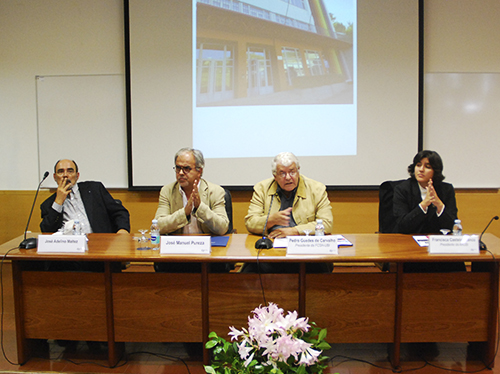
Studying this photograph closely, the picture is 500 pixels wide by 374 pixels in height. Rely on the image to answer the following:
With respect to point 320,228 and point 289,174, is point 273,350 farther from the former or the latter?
point 289,174

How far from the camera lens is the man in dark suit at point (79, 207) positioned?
242 centimetres

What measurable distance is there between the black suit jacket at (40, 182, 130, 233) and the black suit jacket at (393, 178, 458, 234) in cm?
188

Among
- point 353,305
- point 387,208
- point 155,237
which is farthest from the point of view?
point 387,208

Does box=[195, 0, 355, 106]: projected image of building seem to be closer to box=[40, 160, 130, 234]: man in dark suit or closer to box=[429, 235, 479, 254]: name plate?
box=[40, 160, 130, 234]: man in dark suit

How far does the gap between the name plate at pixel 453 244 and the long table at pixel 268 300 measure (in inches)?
2.9

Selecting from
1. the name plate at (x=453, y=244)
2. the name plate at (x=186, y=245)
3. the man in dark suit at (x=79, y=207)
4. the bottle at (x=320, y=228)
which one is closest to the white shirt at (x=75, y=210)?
the man in dark suit at (x=79, y=207)

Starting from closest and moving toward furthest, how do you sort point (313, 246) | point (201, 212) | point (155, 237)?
point (313, 246)
point (155, 237)
point (201, 212)

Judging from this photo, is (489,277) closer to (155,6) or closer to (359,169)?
Result: (359,169)

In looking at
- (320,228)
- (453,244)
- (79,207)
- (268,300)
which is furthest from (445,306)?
(79,207)

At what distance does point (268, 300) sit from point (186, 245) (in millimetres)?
510

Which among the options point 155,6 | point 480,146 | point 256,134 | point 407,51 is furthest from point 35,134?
point 480,146

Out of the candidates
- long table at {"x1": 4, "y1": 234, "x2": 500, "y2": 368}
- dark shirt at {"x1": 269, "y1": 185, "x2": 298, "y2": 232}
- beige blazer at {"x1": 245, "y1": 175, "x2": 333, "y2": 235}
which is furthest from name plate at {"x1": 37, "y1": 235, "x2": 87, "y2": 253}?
dark shirt at {"x1": 269, "y1": 185, "x2": 298, "y2": 232}

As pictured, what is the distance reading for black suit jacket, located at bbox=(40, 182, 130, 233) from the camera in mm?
2557

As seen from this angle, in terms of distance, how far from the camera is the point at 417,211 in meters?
2.16
